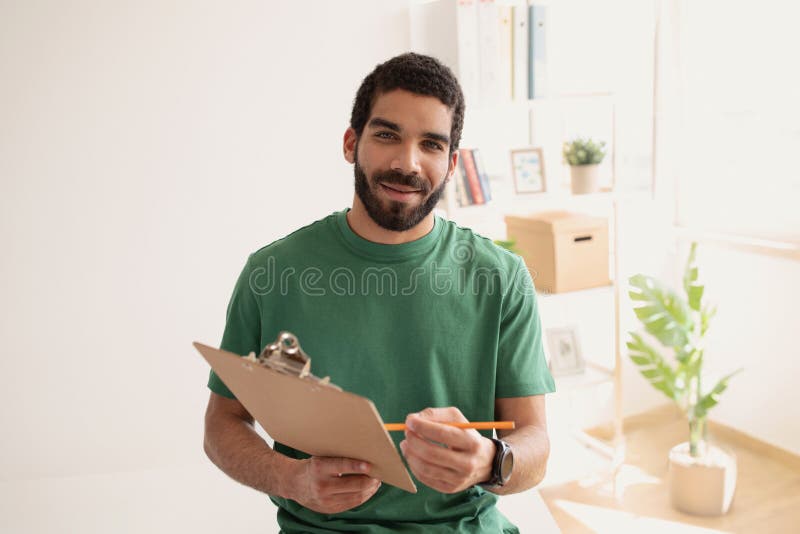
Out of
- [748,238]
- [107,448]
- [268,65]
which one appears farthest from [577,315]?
[107,448]

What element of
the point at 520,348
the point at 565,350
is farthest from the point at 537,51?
the point at 520,348

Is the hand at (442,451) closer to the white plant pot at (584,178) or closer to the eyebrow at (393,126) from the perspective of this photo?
the eyebrow at (393,126)

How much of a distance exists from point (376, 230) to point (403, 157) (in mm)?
144

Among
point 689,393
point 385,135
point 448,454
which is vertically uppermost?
point 385,135

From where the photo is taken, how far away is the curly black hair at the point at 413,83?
135cm

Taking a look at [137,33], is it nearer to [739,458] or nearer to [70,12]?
[70,12]

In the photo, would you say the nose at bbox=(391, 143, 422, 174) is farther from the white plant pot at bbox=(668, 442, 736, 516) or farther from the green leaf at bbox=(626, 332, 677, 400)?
the white plant pot at bbox=(668, 442, 736, 516)

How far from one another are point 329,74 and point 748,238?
67.7 inches

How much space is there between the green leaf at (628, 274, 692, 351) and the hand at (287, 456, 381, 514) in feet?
5.90

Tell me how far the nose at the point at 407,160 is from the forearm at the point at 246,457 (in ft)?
1.73

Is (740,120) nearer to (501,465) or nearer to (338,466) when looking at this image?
(501,465)

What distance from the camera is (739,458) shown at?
2.99m

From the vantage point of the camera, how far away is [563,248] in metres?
2.65

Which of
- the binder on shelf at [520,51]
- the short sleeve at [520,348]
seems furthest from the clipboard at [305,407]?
the binder on shelf at [520,51]
